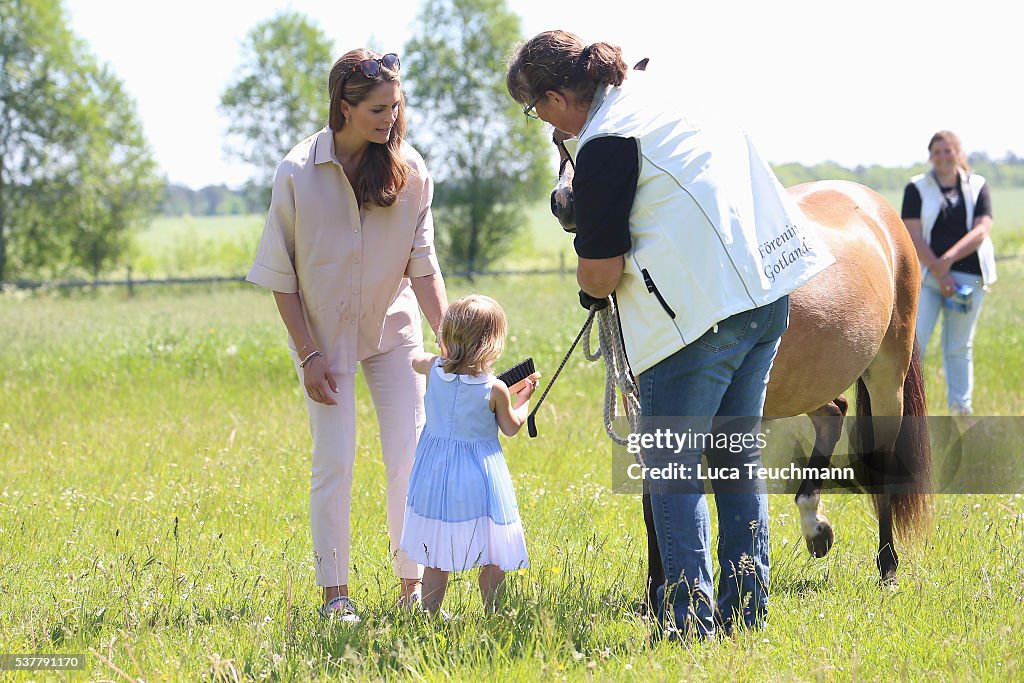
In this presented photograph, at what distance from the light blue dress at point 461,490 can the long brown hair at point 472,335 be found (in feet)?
0.15

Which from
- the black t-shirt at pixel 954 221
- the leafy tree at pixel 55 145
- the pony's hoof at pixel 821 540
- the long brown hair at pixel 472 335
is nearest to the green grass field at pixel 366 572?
the pony's hoof at pixel 821 540

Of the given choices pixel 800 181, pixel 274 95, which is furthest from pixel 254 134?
pixel 800 181

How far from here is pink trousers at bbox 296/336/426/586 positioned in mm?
3646

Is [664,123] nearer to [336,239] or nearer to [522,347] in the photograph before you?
[336,239]

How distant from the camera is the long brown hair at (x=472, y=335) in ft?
10.7

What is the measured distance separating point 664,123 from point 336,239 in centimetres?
132

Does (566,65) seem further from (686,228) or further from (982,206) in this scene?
(982,206)

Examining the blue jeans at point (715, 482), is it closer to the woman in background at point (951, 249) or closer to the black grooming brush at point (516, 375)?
the black grooming brush at point (516, 375)

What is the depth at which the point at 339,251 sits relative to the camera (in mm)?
3545

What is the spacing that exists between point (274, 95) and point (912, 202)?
38.2 m

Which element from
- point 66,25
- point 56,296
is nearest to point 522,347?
point 56,296

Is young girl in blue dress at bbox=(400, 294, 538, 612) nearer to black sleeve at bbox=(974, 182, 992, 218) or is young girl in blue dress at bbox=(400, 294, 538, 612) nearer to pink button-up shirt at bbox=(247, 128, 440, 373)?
pink button-up shirt at bbox=(247, 128, 440, 373)

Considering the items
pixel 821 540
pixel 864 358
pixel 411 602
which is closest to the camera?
pixel 411 602

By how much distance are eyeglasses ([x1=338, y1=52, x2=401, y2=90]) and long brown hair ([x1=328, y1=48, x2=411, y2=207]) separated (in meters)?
Answer: 0.02
